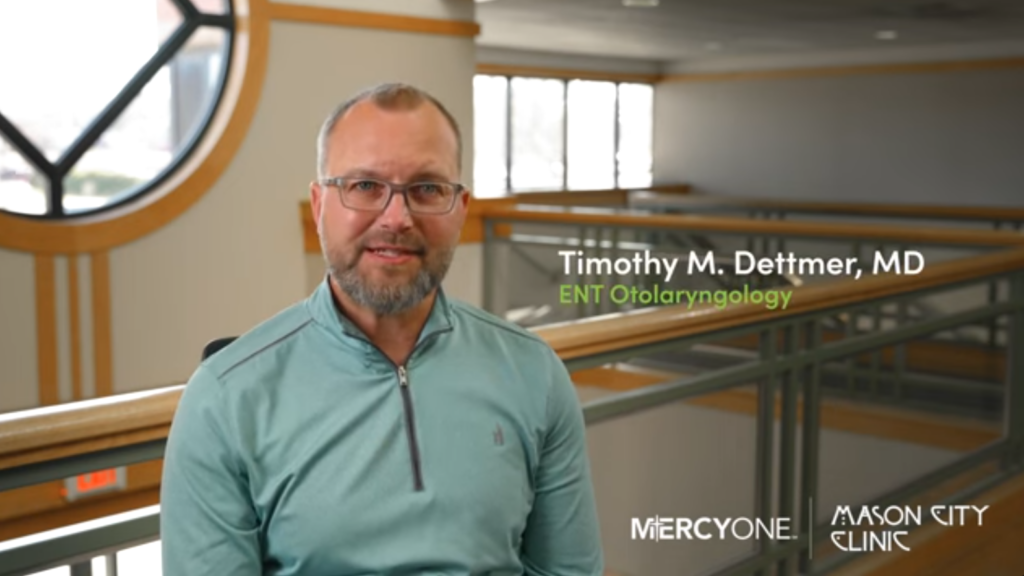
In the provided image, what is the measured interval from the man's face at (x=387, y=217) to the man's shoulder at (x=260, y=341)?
0.07 m

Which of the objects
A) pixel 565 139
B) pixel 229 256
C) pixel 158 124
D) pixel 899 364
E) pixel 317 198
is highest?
pixel 565 139

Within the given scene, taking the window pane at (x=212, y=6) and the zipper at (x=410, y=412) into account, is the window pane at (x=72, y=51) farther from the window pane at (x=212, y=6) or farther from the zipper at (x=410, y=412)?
the zipper at (x=410, y=412)

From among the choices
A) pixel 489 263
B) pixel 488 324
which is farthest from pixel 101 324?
pixel 488 324

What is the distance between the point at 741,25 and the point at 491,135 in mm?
3391

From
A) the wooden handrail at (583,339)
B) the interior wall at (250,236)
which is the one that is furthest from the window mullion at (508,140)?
the wooden handrail at (583,339)

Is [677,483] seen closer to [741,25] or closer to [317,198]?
[317,198]

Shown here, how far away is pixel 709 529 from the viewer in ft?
10.5

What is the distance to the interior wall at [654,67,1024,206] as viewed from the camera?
11.1 m

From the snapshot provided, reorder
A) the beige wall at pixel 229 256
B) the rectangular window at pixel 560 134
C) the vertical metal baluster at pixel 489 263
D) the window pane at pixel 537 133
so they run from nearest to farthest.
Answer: the beige wall at pixel 229 256 < the vertical metal baluster at pixel 489 263 < the rectangular window at pixel 560 134 < the window pane at pixel 537 133

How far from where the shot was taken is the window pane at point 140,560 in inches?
61.4

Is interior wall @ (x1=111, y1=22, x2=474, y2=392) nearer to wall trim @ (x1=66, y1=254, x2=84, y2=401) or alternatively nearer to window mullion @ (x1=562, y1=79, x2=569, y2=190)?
wall trim @ (x1=66, y1=254, x2=84, y2=401)

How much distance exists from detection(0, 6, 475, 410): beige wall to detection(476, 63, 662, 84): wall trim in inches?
221

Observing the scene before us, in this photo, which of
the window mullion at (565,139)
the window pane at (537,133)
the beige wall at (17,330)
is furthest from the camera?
the window mullion at (565,139)

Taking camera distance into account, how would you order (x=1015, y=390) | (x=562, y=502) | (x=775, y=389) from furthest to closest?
(x=1015, y=390), (x=775, y=389), (x=562, y=502)
